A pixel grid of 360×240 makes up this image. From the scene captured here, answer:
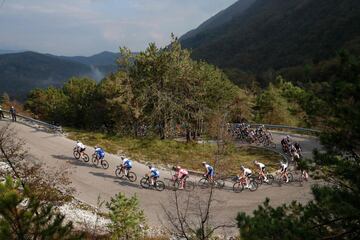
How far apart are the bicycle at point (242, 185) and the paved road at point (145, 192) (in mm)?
306

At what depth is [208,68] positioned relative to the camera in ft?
131

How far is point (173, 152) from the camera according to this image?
31.1 m

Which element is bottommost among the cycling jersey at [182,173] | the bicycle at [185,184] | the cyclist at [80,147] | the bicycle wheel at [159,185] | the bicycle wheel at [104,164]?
the bicycle at [185,184]

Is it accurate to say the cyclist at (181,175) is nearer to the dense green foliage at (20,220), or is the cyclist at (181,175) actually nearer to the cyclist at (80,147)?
the cyclist at (80,147)

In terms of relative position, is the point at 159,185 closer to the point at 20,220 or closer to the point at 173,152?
the point at 173,152

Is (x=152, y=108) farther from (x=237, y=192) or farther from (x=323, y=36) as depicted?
(x=323, y=36)

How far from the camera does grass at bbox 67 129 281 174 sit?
1136 inches

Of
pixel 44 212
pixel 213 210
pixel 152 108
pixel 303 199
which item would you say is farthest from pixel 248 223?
pixel 152 108

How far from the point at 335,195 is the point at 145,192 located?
1472cm

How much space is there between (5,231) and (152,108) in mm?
29666

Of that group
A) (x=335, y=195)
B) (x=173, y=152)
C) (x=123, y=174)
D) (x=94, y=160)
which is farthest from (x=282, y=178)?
(x=335, y=195)

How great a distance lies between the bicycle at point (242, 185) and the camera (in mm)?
23250

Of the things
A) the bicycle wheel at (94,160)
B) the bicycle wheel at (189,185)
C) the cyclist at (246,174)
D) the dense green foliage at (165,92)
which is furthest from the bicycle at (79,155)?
the cyclist at (246,174)

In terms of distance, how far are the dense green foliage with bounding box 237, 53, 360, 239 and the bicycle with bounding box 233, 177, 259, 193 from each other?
1370cm
